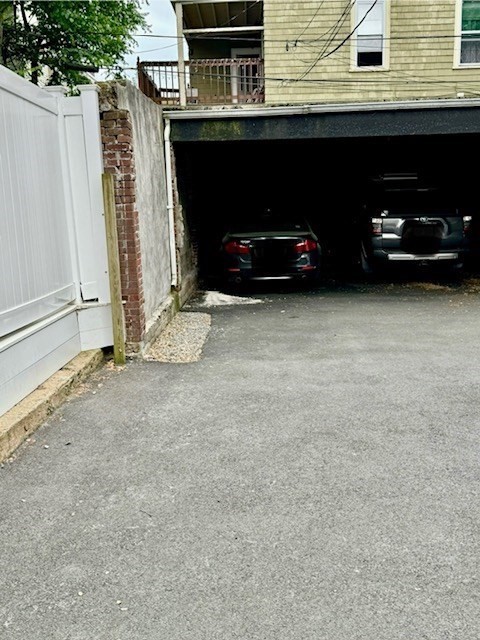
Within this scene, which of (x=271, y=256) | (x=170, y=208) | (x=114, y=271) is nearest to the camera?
(x=114, y=271)

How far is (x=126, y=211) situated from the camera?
5.81 m

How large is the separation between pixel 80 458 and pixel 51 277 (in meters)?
1.87

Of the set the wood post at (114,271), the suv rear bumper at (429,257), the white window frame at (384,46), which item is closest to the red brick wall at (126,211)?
the wood post at (114,271)

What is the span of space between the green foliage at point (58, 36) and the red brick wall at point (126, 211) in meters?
10.3

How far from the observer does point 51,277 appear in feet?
16.3

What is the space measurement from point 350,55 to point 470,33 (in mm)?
2618

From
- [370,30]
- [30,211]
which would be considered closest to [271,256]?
[30,211]

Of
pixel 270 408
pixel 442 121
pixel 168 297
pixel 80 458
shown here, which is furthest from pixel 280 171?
pixel 80 458

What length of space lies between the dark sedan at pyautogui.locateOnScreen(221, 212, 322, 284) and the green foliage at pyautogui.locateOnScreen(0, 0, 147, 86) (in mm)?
7636

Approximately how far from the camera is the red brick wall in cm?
561

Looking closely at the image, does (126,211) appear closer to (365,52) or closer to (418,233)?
(418,233)

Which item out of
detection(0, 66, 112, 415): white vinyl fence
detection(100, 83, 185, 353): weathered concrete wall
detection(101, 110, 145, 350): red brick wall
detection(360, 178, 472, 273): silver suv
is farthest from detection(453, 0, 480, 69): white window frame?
detection(0, 66, 112, 415): white vinyl fence

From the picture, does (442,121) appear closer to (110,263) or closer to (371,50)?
(371,50)

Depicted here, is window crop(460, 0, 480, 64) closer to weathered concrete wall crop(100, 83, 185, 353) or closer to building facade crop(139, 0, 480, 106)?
building facade crop(139, 0, 480, 106)
